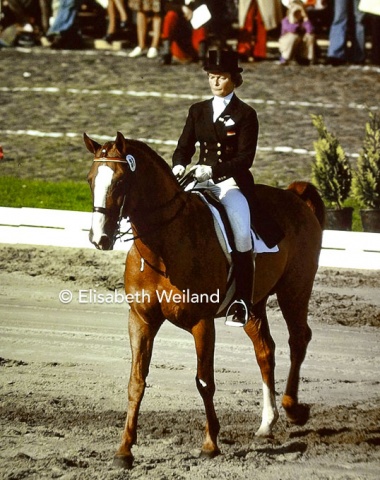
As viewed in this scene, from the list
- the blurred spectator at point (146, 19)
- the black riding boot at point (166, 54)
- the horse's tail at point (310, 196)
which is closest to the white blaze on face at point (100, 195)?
the horse's tail at point (310, 196)

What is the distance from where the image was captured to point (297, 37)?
75.0ft

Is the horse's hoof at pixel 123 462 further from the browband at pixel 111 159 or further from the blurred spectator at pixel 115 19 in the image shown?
the blurred spectator at pixel 115 19

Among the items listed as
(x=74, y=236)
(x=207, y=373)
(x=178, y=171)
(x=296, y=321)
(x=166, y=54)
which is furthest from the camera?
(x=166, y=54)

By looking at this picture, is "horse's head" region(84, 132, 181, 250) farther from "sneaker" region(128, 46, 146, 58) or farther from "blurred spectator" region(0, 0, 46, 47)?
"blurred spectator" region(0, 0, 46, 47)

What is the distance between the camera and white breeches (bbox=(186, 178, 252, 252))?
8.75m

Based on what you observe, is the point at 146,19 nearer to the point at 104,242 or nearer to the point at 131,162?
the point at 131,162

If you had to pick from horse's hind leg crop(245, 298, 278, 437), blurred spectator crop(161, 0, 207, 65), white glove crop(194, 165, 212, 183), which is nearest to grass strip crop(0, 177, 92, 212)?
blurred spectator crop(161, 0, 207, 65)

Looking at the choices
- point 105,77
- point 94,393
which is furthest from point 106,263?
point 105,77

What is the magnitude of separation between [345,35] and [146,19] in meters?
3.59

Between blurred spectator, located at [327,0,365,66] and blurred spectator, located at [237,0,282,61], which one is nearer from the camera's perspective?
blurred spectator, located at [327,0,365,66]

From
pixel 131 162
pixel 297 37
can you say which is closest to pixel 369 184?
pixel 297 37

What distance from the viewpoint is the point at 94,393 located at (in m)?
10.2

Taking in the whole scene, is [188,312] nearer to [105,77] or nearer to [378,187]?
[378,187]

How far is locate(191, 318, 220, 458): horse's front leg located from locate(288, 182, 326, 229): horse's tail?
2132mm
